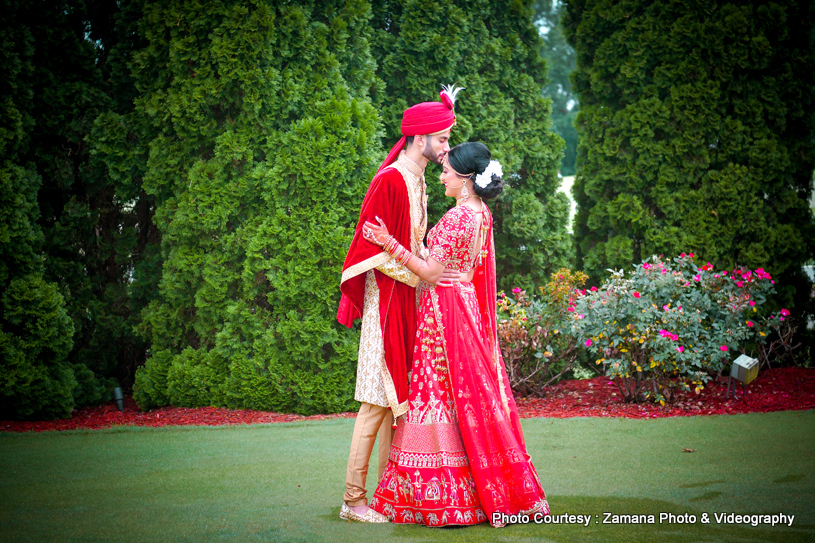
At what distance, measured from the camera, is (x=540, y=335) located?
6.79 metres

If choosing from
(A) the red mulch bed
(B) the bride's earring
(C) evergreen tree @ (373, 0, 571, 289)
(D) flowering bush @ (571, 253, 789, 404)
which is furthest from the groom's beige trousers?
(C) evergreen tree @ (373, 0, 571, 289)

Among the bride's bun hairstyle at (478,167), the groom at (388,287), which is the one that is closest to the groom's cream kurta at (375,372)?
the groom at (388,287)

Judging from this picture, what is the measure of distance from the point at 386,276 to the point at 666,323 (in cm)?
349

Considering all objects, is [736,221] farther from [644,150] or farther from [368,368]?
[368,368]

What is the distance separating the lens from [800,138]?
7.29m

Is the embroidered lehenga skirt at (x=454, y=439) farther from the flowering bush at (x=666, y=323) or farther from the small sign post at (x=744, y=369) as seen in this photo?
the small sign post at (x=744, y=369)

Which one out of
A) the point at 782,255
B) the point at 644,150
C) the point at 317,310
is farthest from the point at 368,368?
the point at 782,255

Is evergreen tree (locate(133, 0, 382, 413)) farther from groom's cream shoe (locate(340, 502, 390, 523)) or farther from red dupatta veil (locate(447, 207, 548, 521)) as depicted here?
red dupatta veil (locate(447, 207, 548, 521))

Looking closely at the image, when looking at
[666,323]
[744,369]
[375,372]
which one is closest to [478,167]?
[375,372]

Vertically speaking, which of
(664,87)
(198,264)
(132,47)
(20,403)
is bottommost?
(20,403)

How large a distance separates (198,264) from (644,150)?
179 inches

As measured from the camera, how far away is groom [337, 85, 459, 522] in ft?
11.3

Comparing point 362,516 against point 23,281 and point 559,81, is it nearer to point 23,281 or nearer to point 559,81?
point 23,281

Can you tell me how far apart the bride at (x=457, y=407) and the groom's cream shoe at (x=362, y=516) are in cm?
3
